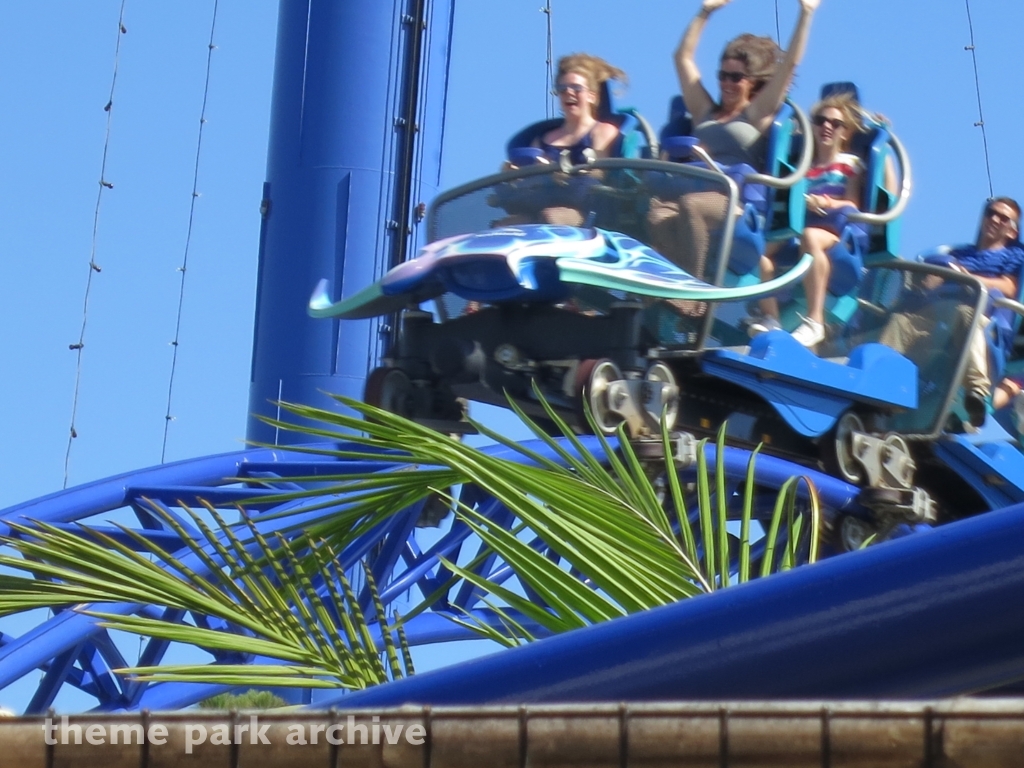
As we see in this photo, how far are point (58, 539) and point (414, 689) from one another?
0.95 m

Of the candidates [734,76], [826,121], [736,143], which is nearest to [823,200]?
[826,121]

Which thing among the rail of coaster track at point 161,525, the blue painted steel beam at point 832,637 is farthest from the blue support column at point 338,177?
the blue painted steel beam at point 832,637

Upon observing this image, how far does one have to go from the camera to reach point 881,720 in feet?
4.00

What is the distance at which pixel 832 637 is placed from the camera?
52.5 inches

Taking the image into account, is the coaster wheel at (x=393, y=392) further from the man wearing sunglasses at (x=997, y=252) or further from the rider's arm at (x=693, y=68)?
the man wearing sunglasses at (x=997, y=252)

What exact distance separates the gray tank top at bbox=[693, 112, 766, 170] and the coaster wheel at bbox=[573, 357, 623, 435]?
2.95ft

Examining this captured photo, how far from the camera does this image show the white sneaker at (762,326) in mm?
5836

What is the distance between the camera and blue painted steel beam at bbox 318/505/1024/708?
128 cm

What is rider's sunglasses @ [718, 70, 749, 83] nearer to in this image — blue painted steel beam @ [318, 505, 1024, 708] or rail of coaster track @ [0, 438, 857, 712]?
rail of coaster track @ [0, 438, 857, 712]

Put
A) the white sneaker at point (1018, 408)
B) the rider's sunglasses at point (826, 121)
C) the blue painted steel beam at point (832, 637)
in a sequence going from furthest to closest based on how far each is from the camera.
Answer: the white sneaker at point (1018, 408) < the rider's sunglasses at point (826, 121) < the blue painted steel beam at point (832, 637)

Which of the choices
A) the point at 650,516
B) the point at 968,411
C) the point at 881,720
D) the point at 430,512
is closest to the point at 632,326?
the point at 430,512

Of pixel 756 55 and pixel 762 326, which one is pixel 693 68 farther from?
pixel 762 326

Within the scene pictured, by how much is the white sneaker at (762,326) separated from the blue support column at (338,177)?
3.39 metres

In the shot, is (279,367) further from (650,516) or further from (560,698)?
(560,698)
